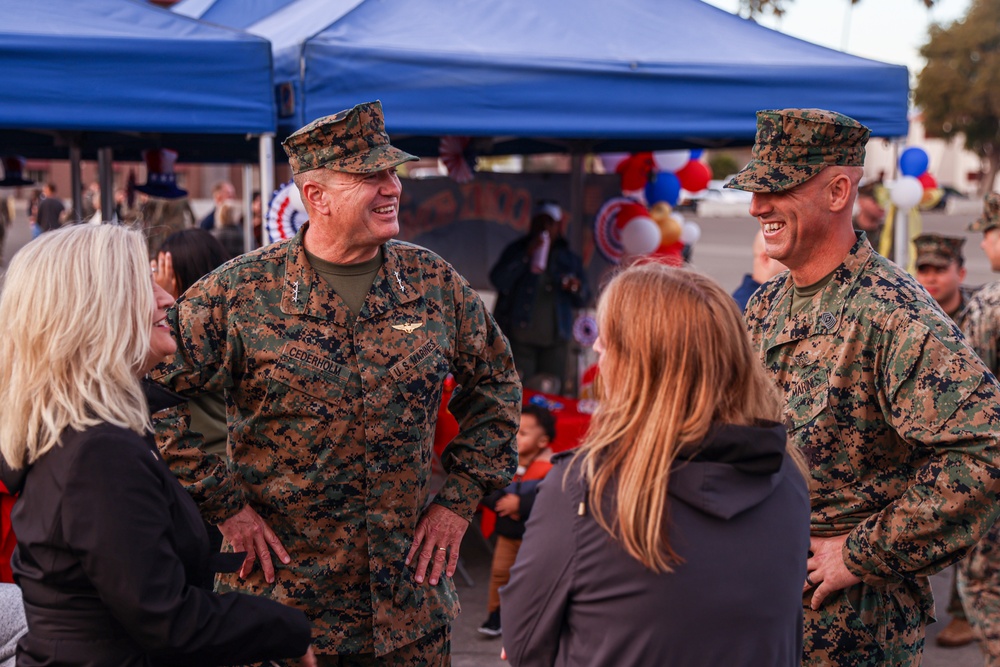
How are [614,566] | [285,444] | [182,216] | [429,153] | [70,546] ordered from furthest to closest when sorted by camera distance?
[182,216]
[429,153]
[285,444]
[70,546]
[614,566]

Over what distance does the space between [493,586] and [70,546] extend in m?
3.12

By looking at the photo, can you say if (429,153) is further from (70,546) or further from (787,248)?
(70,546)

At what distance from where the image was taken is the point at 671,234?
8422 millimetres

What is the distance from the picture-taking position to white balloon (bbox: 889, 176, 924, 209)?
6.39 meters

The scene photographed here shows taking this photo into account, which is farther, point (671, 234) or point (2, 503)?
point (671, 234)

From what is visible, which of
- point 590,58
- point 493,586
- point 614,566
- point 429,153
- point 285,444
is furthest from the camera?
point 429,153

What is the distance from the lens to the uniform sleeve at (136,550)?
1712 mm

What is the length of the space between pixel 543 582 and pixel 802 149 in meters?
1.39

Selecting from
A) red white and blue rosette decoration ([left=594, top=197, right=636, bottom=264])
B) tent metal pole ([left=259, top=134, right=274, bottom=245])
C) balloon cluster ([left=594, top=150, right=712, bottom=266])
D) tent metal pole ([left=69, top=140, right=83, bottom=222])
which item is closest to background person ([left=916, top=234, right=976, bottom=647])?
balloon cluster ([left=594, top=150, right=712, bottom=266])

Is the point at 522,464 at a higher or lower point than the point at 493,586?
higher

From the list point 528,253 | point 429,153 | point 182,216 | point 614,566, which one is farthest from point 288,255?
point 182,216

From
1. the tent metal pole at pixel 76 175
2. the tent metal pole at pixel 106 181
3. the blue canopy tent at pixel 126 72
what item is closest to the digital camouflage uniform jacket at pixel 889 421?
the blue canopy tent at pixel 126 72

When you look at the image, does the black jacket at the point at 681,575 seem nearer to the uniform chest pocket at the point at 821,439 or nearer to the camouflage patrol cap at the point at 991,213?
the uniform chest pocket at the point at 821,439

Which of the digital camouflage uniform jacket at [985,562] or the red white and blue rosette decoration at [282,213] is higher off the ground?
the red white and blue rosette decoration at [282,213]
